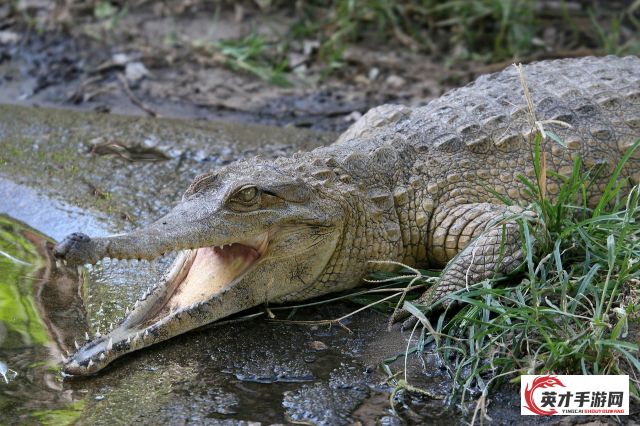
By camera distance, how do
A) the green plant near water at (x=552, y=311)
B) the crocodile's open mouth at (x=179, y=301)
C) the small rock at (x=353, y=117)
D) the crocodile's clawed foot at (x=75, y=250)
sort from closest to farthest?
1. the green plant near water at (x=552, y=311)
2. the crocodile's clawed foot at (x=75, y=250)
3. the crocodile's open mouth at (x=179, y=301)
4. the small rock at (x=353, y=117)

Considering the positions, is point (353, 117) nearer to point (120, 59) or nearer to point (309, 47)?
point (309, 47)

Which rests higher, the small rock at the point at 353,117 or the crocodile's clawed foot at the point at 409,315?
the small rock at the point at 353,117

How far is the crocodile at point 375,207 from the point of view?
4.19m

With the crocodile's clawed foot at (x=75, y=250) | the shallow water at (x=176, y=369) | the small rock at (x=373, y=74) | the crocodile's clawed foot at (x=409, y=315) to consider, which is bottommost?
the shallow water at (x=176, y=369)

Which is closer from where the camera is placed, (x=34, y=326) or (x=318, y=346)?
(x=318, y=346)

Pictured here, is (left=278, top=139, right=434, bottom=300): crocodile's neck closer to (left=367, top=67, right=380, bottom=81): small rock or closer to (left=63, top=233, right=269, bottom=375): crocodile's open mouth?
(left=63, top=233, right=269, bottom=375): crocodile's open mouth

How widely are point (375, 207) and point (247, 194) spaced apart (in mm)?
830

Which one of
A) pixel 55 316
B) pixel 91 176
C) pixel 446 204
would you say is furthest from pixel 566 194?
pixel 91 176

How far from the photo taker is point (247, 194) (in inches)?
171

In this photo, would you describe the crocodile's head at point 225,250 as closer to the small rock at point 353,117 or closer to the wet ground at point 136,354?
the wet ground at point 136,354

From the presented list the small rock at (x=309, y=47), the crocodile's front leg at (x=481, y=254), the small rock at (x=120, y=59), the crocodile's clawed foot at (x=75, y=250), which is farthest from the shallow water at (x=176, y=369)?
the small rock at (x=309, y=47)

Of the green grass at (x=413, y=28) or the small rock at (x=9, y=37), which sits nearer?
the green grass at (x=413, y=28)

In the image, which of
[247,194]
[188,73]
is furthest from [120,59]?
[247,194]

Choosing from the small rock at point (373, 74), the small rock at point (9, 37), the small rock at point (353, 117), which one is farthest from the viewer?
the small rock at point (9, 37)
